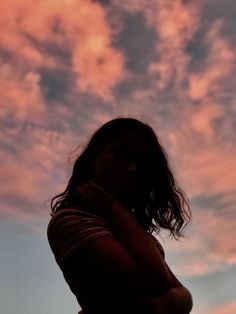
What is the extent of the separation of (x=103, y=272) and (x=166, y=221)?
1326mm

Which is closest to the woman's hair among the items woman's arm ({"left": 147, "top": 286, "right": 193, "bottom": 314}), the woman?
the woman

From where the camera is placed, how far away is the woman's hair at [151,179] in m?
3.55

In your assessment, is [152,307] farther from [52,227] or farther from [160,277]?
Answer: [52,227]

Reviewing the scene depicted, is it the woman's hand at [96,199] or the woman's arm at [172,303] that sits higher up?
the woman's hand at [96,199]

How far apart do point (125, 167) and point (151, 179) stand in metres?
0.40

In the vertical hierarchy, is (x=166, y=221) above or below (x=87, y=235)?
above

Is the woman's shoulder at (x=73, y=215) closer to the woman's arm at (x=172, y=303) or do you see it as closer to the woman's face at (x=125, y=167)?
the woman's face at (x=125, y=167)

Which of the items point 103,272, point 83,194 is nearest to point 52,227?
point 83,194

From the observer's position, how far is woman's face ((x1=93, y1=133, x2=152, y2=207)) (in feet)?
10.8

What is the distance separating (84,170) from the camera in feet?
11.8

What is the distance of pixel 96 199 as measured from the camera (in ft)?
9.91

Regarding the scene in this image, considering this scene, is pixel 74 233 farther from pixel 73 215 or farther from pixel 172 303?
pixel 172 303

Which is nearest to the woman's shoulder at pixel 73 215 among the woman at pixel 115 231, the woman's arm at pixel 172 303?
the woman at pixel 115 231

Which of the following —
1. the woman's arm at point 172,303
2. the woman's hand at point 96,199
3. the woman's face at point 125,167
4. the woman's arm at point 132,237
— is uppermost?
the woman's face at point 125,167
